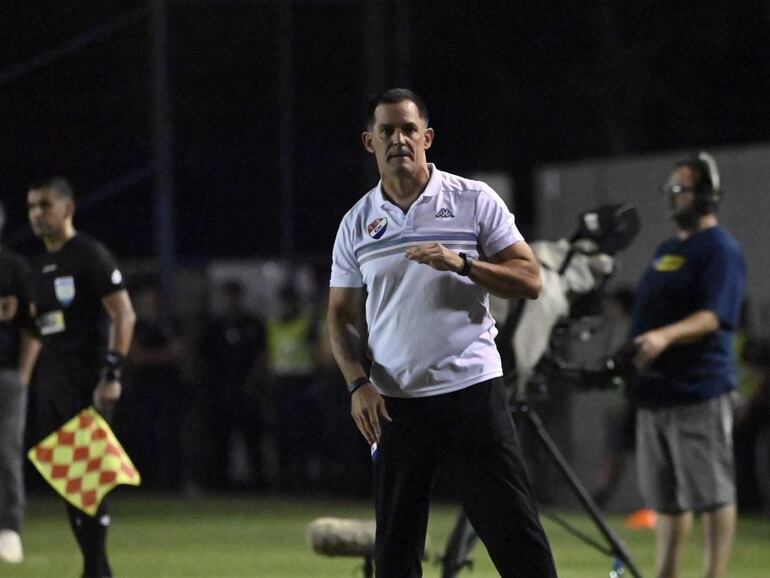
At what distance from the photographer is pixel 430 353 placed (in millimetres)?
7012

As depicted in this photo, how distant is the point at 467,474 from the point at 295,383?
1237 centimetres

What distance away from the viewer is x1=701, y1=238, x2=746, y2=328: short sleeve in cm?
932

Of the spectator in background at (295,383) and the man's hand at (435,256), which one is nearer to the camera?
the man's hand at (435,256)

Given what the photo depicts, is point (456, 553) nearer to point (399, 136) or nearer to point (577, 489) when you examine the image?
point (577, 489)

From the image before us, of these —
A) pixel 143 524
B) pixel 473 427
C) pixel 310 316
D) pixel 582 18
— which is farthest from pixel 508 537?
pixel 582 18

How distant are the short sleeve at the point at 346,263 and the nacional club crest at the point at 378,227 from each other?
0.39 ft

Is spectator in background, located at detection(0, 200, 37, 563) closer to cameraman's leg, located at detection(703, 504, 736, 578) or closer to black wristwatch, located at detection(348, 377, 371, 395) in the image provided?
cameraman's leg, located at detection(703, 504, 736, 578)

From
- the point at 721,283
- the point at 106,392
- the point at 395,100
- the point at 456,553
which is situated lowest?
the point at 456,553

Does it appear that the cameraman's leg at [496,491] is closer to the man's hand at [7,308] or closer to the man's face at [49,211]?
the man's face at [49,211]

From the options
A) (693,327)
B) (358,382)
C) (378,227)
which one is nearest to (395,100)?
(378,227)

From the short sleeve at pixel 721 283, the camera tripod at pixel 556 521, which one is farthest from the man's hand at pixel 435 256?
the short sleeve at pixel 721 283

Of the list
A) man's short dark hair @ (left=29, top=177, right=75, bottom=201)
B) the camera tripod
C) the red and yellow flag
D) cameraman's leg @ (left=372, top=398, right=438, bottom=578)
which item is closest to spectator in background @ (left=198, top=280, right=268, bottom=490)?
man's short dark hair @ (left=29, top=177, right=75, bottom=201)

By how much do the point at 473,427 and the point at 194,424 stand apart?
42.9ft

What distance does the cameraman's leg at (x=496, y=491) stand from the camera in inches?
277
